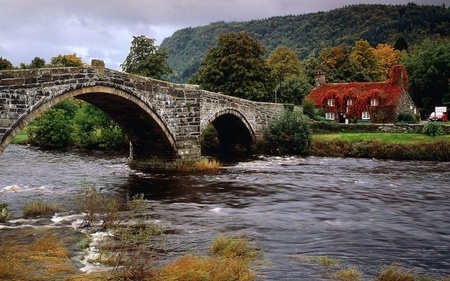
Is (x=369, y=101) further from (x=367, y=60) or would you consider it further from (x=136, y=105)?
(x=136, y=105)

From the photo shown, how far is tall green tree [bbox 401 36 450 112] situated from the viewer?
5561 cm

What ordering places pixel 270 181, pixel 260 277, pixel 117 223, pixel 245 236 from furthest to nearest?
1. pixel 270 181
2. pixel 117 223
3. pixel 245 236
4. pixel 260 277

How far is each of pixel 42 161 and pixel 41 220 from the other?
62.9 ft

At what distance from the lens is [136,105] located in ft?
78.2

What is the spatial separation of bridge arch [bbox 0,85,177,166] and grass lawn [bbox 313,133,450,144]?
585 inches

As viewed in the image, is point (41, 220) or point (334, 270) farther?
point (41, 220)

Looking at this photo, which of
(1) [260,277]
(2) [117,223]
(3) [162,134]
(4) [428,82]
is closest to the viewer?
(1) [260,277]

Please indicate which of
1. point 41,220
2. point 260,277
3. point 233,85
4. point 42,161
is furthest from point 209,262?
point 233,85

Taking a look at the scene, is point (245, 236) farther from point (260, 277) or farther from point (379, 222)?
point (379, 222)

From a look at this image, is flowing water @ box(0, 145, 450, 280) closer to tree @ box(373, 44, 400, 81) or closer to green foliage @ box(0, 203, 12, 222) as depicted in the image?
green foliage @ box(0, 203, 12, 222)

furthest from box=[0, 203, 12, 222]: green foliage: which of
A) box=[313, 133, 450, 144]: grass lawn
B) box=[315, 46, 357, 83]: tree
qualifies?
box=[315, 46, 357, 83]: tree

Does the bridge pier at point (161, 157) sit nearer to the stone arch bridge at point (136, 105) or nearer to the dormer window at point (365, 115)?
the stone arch bridge at point (136, 105)

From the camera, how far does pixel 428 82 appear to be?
5666 cm

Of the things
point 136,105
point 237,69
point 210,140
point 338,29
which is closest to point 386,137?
point 210,140
